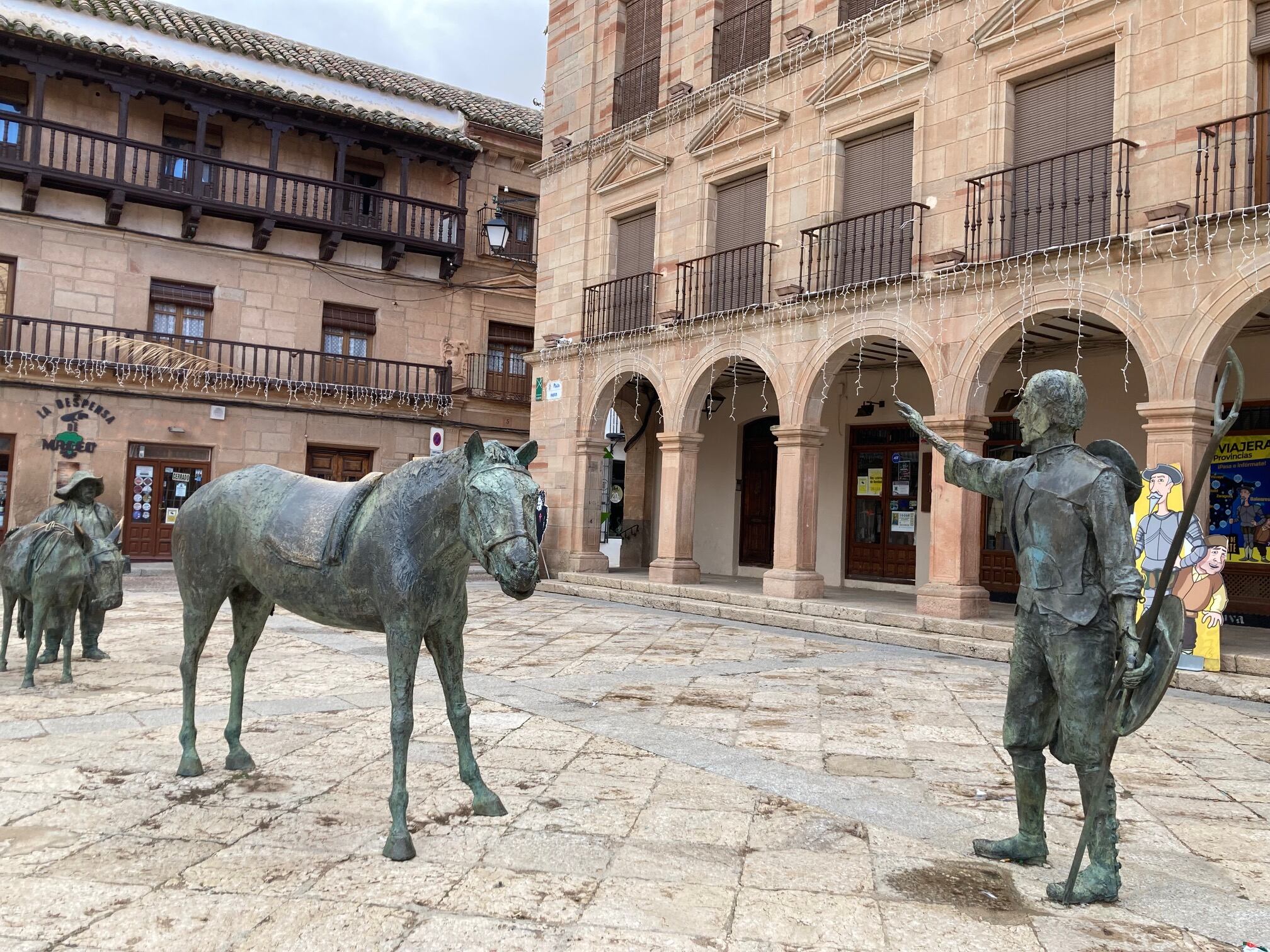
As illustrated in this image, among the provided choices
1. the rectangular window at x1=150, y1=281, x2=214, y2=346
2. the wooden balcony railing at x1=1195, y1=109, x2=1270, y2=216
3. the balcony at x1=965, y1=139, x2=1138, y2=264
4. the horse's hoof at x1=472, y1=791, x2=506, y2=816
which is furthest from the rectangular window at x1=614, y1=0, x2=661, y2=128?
the horse's hoof at x1=472, y1=791, x2=506, y2=816

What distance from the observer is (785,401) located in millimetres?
12195

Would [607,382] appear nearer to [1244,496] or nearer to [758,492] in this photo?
[758,492]

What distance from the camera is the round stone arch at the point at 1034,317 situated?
8.62 m

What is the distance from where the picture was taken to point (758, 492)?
670 inches

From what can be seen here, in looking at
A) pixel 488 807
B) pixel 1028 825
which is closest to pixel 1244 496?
pixel 1028 825

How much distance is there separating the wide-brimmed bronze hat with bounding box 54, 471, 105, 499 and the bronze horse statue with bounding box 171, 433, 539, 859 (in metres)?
2.96

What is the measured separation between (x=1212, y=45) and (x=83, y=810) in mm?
10582

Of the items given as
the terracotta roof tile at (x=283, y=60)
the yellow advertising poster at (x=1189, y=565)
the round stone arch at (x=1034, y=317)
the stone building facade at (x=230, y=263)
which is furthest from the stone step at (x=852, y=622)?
the terracotta roof tile at (x=283, y=60)

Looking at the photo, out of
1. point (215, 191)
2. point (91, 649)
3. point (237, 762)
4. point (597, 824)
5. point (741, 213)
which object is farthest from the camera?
point (215, 191)

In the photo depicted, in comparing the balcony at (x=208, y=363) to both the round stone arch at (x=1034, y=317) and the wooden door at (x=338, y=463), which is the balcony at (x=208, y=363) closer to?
the wooden door at (x=338, y=463)

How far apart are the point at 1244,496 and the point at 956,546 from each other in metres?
3.85

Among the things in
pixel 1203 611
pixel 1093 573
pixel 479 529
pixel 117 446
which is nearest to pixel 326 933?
pixel 479 529

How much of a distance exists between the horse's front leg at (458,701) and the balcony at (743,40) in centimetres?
1152

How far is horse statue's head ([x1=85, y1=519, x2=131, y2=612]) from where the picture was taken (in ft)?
21.8
